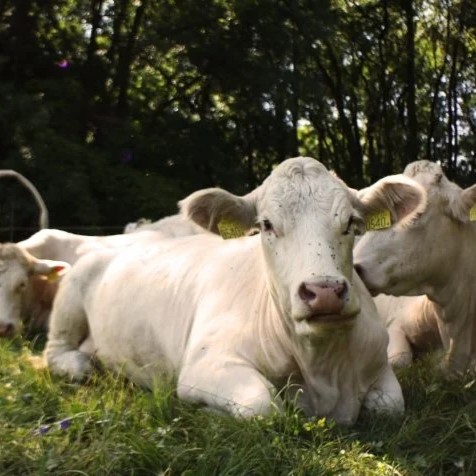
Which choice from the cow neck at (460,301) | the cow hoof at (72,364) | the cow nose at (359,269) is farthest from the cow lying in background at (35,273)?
the cow neck at (460,301)

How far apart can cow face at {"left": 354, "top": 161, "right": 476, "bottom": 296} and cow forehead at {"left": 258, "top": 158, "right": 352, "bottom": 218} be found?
1291mm

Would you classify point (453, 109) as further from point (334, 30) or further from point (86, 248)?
point (86, 248)

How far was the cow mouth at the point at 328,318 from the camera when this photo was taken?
11.5ft

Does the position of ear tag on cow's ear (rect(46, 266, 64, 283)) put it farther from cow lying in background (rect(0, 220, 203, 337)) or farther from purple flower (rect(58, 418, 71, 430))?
purple flower (rect(58, 418, 71, 430))

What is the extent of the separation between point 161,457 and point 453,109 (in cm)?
2199

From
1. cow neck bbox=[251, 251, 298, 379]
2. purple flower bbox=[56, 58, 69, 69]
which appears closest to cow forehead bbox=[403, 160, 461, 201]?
cow neck bbox=[251, 251, 298, 379]

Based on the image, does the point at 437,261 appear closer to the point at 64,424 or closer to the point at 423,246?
the point at 423,246

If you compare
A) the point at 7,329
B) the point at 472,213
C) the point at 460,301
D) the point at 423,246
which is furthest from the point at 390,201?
the point at 7,329

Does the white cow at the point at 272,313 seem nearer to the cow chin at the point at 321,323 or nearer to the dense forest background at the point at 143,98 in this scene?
the cow chin at the point at 321,323

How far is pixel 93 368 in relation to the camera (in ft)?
17.6

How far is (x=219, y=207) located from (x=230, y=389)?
91cm

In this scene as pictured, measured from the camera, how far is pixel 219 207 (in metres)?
4.23

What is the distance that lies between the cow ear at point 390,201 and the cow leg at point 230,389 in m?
1.02

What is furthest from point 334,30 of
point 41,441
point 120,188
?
point 41,441
